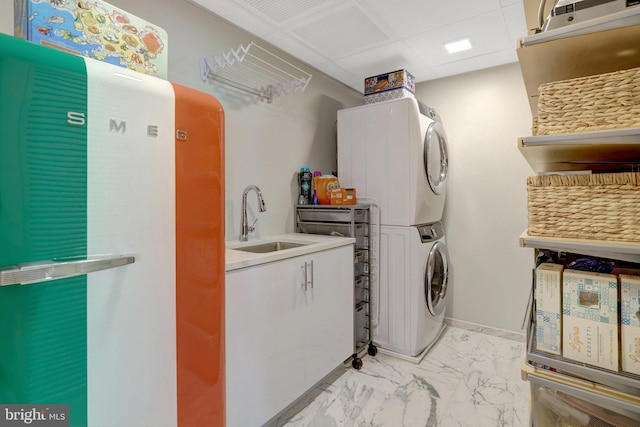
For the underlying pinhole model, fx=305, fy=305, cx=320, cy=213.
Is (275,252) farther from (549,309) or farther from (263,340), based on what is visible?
(549,309)

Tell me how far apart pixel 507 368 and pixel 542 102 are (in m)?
2.16

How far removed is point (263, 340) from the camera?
1579 millimetres

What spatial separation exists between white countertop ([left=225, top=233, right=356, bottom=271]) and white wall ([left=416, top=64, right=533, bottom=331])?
1.50m

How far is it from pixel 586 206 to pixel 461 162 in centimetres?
232

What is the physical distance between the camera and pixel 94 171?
0.86 meters

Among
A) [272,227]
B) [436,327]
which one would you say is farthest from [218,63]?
[436,327]

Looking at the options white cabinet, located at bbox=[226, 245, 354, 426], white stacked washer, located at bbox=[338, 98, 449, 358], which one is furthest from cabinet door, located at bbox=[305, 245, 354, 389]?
white stacked washer, located at bbox=[338, 98, 449, 358]

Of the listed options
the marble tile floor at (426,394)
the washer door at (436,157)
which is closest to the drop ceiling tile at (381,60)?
the washer door at (436,157)

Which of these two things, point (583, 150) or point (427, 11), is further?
point (427, 11)

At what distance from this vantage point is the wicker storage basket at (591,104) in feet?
2.83

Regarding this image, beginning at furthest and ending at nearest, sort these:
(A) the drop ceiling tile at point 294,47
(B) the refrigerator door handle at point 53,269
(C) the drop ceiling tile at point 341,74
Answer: (C) the drop ceiling tile at point 341,74, (A) the drop ceiling tile at point 294,47, (B) the refrigerator door handle at point 53,269

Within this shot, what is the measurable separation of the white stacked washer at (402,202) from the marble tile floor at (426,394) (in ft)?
0.77

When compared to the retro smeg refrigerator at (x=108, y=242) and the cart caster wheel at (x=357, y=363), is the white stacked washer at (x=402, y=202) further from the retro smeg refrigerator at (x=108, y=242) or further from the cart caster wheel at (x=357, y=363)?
the retro smeg refrigerator at (x=108, y=242)

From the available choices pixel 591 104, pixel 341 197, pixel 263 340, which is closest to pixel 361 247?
pixel 341 197
